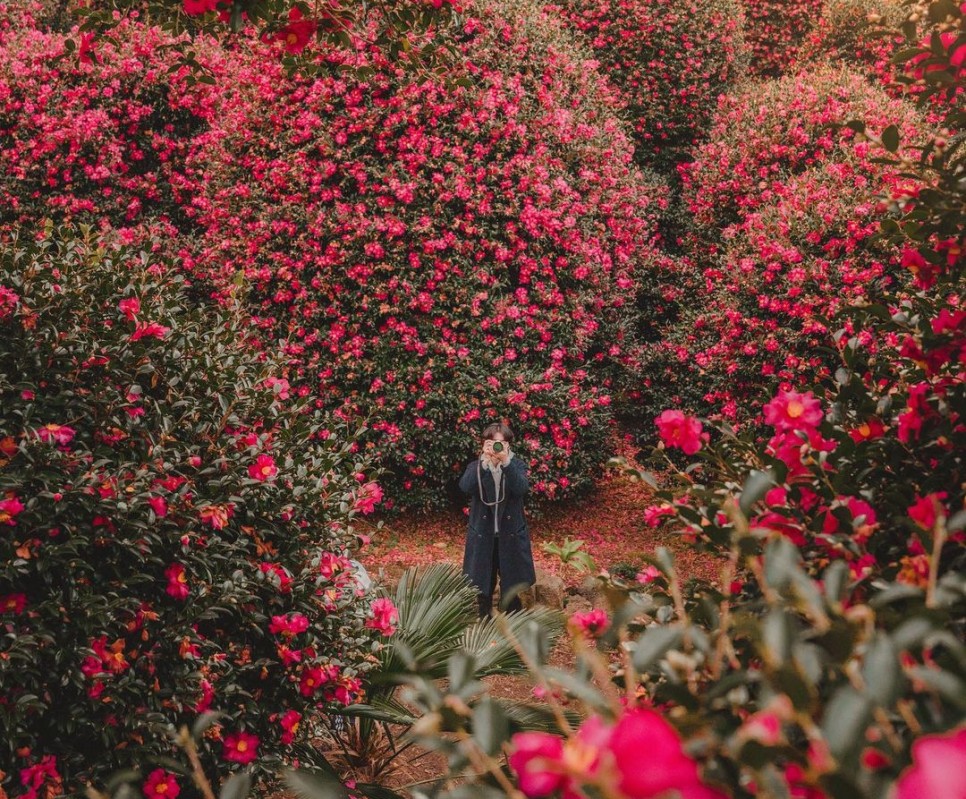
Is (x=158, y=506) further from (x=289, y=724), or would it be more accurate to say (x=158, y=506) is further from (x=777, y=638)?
(x=777, y=638)

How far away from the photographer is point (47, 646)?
7.57 ft

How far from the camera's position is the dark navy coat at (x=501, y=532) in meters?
5.50

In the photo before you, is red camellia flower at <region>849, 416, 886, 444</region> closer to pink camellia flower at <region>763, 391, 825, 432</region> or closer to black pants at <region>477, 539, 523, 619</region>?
pink camellia flower at <region>763, 391, 825, 432</region>

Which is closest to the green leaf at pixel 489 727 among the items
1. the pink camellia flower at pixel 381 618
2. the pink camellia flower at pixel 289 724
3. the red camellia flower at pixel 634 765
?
the red camellia flower at pixel 634 765

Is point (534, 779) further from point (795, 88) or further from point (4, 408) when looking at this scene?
point (795, 88)

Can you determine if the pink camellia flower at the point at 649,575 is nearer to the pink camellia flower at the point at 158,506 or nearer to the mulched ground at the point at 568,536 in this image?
the pink camellia flower at the point at 158,506

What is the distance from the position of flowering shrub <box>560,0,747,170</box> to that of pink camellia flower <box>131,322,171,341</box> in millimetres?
9385

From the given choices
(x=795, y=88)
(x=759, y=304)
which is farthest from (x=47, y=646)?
(x=795, y=88)

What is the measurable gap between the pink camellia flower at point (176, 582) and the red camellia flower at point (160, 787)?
1.72ft

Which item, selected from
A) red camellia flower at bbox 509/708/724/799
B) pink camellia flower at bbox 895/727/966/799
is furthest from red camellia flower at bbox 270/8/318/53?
pink camellia flower at bbox 895/727/966/799

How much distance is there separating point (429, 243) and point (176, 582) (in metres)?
4.58

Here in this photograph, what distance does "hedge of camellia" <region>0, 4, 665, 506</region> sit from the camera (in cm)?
675

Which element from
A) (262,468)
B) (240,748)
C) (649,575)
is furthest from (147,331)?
(649,575)

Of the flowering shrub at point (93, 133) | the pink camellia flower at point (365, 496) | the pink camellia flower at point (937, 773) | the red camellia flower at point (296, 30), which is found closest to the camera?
the pink camellia flower at point (937, 773)
